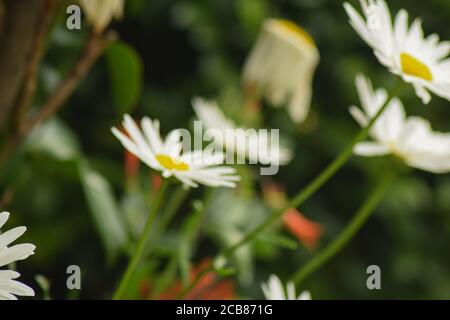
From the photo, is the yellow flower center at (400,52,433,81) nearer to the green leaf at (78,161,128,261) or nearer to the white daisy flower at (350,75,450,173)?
the white daisy flower at (350,75,450,173)

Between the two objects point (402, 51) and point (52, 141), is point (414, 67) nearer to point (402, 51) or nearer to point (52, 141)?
point (402, 51)

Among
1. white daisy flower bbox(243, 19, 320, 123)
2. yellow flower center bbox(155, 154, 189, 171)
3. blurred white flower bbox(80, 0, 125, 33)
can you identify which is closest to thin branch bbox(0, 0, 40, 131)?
blurred white flower bbox(80, 0, 125, 33)

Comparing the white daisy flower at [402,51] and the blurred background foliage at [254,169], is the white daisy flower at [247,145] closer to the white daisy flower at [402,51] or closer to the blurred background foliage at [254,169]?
the white daisy flower at [402,51]

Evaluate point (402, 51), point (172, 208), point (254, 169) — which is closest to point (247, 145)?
point (172, 208)

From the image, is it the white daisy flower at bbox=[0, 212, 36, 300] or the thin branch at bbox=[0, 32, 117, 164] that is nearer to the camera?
the white daisy flower at bbox=[0, 212, 36, 300]

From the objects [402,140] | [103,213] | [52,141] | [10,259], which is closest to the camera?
[10,259]

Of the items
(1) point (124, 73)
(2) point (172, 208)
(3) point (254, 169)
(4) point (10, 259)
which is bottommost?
(4) point (10, 259)

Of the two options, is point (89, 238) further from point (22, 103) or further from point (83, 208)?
point (22, 103)
